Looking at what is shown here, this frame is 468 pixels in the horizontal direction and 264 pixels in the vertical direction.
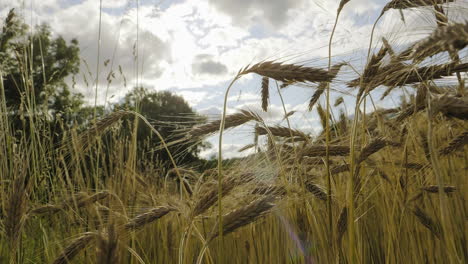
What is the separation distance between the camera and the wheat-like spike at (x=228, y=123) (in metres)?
1.59

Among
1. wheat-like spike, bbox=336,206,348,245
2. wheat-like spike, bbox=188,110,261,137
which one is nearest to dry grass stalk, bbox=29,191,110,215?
wheat-like spike, bbox=188,110,261,137

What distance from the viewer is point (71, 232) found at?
2.70 metres

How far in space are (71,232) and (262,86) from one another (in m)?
1.66

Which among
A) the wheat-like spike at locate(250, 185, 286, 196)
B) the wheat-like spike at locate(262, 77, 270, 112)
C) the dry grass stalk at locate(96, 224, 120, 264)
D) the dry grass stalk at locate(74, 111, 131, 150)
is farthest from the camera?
the wheat-like spike at locate(262, 77, 270, 112)

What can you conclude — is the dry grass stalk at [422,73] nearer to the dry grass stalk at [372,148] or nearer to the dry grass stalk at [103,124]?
the dry grass stalk at [372,148]

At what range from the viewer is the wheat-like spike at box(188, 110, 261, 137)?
159cm

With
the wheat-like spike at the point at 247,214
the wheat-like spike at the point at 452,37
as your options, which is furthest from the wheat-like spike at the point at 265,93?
the wheat-like spike at the point at 452,37

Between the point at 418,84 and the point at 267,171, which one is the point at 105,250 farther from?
the point at 418,84

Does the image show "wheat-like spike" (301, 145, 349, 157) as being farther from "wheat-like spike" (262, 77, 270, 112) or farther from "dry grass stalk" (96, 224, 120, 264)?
"dry grass stalk" (96, 224, 120, 264)

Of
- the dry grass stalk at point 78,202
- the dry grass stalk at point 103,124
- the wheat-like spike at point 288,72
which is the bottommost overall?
the dry grass stalk at point 78,202

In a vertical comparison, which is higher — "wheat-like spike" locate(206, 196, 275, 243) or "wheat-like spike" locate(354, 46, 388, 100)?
"wheat-like spike" locate(354, 46, 388, 100)

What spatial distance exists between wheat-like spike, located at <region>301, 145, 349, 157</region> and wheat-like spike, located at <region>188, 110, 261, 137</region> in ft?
0.95

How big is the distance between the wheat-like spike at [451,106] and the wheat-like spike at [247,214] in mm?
564

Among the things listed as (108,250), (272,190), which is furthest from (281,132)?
(108,250)
